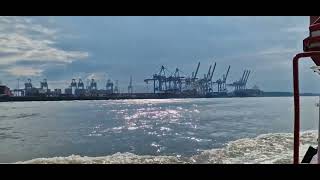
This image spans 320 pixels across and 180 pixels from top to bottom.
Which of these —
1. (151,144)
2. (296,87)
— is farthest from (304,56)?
(151,144)

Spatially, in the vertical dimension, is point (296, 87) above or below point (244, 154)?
above

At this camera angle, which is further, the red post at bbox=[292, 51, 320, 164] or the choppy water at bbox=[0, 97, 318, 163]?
the choppy water at bbox=[0, 97, 318, 163]

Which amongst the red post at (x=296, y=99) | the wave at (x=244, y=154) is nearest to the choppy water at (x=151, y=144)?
the wave at (x=244, y=154)

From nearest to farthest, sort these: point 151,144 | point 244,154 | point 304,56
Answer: point 304,56 < point 244,154 < point 151,144

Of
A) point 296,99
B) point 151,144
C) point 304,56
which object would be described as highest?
point 304,56

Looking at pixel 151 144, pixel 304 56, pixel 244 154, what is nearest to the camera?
pixel 304 56

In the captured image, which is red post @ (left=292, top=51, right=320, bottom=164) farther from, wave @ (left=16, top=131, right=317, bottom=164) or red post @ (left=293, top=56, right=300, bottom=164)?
wave @ (left=16, top=131, right=317, bottom=164)

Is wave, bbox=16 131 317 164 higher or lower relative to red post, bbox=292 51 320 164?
lower

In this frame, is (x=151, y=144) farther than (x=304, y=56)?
Yes

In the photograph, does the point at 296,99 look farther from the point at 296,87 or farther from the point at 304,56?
the point at 304,56

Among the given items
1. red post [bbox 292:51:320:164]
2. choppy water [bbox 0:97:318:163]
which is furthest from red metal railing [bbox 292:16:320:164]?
choppy water [bbox 0:97:318:163]
